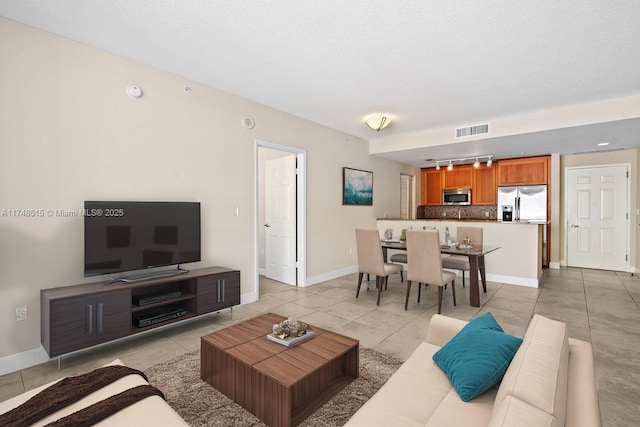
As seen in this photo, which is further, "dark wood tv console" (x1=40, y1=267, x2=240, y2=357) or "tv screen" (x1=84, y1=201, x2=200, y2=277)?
"tv screen" (x1=84, y1=201, x2=200, y2=277)

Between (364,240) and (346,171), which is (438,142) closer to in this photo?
(346,171)

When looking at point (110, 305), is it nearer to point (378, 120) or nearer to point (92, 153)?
point (92, 153)

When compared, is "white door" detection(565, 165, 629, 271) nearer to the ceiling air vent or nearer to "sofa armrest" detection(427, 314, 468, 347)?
the ceiling air vent

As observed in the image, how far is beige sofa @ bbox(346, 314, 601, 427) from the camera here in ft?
2.84

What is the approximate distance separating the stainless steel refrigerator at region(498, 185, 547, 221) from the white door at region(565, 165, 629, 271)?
623 millimetres

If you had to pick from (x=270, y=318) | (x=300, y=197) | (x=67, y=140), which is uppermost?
(x=67, y=140)

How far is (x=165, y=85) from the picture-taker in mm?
3271

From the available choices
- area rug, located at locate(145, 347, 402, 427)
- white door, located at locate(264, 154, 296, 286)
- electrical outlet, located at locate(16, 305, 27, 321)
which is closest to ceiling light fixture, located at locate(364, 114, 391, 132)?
white door, located at locate(264, 154, 296, 286)

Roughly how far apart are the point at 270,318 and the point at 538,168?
666cm

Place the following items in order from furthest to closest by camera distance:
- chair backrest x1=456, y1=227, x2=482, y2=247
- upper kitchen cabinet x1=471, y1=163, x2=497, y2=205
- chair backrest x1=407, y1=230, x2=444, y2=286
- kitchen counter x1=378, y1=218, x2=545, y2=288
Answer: upper kitchen cabinet x1=471, y1=163, x2=497, y2=205 < kitchen counter x1=378, y1=218, x2=545, y2=288 < chair backrest x1=456, y1=227, x2=482, y2=247 < chair backrest x1=407, y1=230, x2=444, y2=286

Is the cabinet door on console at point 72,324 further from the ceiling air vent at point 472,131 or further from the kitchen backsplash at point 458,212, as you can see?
the kitchen backsplash at point 458,212

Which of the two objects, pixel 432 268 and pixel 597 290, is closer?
pixel 432 268

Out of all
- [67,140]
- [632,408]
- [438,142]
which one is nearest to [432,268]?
[632,408]

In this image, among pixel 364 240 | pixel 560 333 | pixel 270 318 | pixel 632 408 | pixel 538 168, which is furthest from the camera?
pixel 538 168
